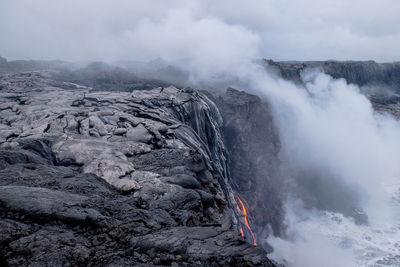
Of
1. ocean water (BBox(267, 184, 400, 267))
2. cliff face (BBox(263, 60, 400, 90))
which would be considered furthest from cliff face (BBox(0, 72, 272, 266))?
cliff face (BBox(263, 60, 400, 90))

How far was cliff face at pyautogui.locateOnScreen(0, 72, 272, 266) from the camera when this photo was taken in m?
6.57

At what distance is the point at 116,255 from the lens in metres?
6.54

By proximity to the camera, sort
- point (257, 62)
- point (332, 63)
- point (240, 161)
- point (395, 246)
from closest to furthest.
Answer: point (395, 246)
point (240, 161)
point (257, 62)
point (332, 63)

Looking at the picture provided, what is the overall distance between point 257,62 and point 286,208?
41.2 meters

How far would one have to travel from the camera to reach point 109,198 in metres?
9.12

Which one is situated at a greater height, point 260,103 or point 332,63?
point 332,63

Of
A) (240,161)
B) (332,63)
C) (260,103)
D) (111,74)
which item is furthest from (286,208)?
(332,63)

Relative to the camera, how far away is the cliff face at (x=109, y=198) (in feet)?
21.5

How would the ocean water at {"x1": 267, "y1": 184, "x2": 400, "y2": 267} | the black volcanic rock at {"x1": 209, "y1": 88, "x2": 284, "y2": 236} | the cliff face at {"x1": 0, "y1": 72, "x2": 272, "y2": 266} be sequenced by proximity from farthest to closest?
1. the black volcanic rock at {"x1": 209, "y1": 88, "x2": 284, "y2": 236}
2. the ocean water at {"x1": 267, "y1": 184, "x2": 400, "y2": 267}
3. the cliff face at {"x1": 0, "y1": 72, "x2": 272, "y2": 266}

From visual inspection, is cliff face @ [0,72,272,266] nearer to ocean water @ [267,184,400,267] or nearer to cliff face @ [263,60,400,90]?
ocean water @ [267,184,400,267]

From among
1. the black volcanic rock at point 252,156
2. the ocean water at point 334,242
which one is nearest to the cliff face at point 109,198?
the black volcanic rock at point 252,156

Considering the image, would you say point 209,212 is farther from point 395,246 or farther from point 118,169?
point 395,246

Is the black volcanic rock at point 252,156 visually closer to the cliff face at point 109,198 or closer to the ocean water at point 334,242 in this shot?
the ocean water at point 334,242

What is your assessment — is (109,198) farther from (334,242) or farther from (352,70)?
(352,70)
